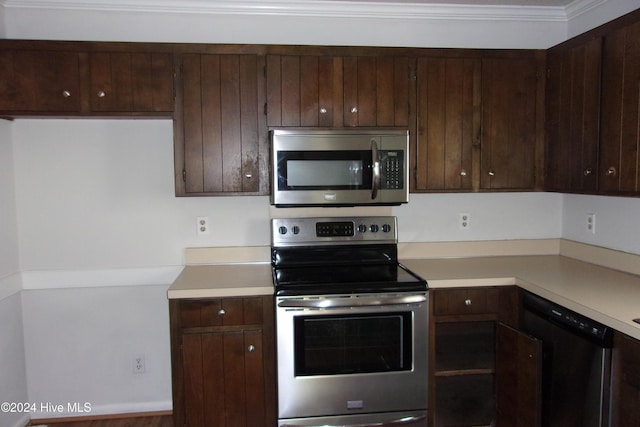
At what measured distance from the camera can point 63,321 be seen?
2713mm

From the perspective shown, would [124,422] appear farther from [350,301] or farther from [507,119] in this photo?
[507,119]

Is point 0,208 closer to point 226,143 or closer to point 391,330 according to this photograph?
point 226,143

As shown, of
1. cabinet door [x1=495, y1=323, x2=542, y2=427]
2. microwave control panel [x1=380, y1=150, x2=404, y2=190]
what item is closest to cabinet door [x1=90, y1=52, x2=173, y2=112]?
microwave control panel [x1=380, y1=150, x2=404, y2=190]

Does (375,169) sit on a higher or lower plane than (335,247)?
higher

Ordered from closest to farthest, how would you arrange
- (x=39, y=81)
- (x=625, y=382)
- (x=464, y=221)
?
(x=625, y=382), (x=39, y=81), (x=464, y=221)

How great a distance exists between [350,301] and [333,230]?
564 mm

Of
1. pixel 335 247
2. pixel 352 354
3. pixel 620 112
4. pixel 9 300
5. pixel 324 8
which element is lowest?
pixel 352 354

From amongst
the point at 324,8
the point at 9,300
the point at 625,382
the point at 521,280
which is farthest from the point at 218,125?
the point at 625,382

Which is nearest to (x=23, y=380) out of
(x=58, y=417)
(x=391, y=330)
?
(x=58, y=417)

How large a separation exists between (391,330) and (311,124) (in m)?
1.15

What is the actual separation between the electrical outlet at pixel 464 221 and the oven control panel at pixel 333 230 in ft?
1.68

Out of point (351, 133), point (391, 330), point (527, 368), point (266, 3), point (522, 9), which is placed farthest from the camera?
point (522, 9)

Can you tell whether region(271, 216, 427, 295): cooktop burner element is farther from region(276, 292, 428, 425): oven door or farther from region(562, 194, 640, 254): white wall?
region(562, 194, 640, 254): white wall

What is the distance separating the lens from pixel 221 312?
2199 millimetres
